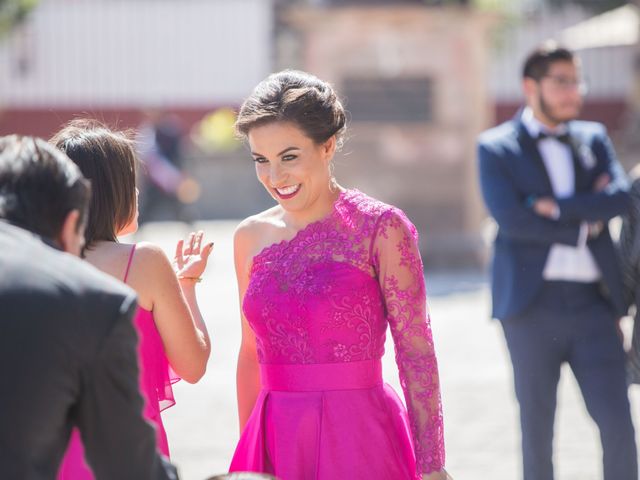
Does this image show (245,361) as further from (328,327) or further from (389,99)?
(389,99)

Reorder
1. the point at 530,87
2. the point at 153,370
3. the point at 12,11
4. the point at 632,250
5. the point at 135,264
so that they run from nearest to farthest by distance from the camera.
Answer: the point at 135,264 < the point at 153,370 < the point at 632,250 < the point at 530,87 < the point at 12,11

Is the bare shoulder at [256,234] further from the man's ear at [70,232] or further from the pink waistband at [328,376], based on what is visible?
the man's ear at [70,232]

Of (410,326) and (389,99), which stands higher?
(389,99)

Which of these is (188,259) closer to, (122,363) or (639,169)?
(122,363)

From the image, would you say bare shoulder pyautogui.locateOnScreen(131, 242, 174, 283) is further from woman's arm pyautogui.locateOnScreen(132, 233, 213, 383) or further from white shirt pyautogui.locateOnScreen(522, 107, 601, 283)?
white shirt pyautogui.locateOnScreen(522, 107, 601, 283)

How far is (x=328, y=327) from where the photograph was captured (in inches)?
134

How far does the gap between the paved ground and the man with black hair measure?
3820 mm

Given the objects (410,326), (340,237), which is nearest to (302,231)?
(340,237)

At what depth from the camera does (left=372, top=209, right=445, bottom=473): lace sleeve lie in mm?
3393

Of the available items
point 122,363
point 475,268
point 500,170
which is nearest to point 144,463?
point 122,363

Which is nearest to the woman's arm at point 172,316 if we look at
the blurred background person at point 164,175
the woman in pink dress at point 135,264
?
the woman in pink dress at point 135,264

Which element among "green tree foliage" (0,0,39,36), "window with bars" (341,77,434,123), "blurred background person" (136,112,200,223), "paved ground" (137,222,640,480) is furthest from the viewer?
"green tree foliage" (0,0,39,36)

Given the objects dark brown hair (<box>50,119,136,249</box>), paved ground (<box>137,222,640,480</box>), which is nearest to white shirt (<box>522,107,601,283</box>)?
paved ground (<box>137,222,640,480</box>)

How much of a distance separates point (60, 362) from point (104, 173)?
126 cm
